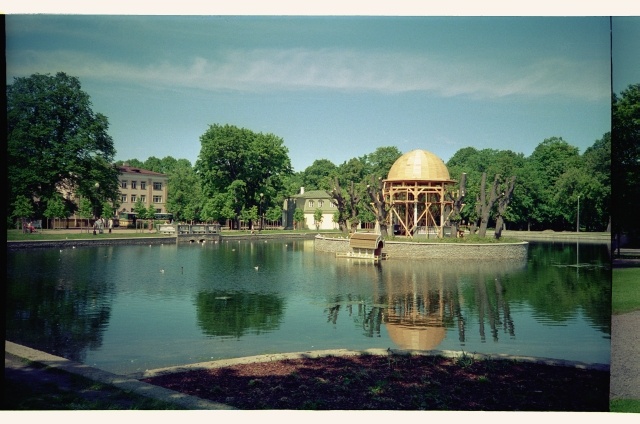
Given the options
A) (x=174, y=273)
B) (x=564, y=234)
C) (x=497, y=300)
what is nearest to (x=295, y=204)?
(x=564, y=234)

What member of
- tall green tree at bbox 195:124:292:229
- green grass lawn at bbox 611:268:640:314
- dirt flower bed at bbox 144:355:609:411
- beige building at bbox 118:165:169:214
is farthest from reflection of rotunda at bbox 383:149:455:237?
dirt flower bed at bbox 144:355:609:411

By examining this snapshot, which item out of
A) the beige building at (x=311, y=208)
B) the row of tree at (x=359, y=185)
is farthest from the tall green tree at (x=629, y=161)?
the beige building at (x=311, y=208)

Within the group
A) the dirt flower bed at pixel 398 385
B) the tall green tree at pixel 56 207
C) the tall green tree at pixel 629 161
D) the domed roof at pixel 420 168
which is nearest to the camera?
the dirt flower bed at pixel 398 385

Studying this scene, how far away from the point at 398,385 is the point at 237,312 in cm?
814

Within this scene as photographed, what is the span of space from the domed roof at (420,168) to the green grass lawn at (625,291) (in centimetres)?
1896

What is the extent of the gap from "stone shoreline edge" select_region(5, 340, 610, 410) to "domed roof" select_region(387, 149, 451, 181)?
33214 millimetres

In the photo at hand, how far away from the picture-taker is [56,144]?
32.6m

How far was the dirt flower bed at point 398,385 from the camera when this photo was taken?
845 centimetres

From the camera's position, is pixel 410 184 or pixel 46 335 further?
pixel 410 184

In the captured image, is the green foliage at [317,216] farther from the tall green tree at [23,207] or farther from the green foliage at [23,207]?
the green foliage at [23,207]

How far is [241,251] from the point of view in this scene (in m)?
39.7

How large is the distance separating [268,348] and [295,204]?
73.6 metres
